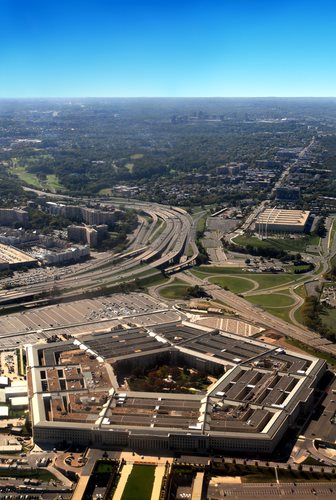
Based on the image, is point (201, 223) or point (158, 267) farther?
point (201, 223)

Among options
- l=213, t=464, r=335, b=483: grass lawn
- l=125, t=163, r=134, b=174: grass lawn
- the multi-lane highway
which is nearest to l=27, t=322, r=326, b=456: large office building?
l=213, t=464, r=335, b=483: grass lawn

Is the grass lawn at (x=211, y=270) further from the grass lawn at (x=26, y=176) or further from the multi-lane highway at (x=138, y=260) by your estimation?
the grass lawn at (x=26, y=176)

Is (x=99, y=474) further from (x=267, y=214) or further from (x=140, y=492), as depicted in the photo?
(x=267, y=214)

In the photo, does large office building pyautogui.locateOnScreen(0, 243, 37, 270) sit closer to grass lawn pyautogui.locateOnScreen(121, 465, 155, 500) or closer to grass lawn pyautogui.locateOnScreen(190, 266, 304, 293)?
grass lawn pyautogui.locateOnScreen(190, 266, 304, 293)

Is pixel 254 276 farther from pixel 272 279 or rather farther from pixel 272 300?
pixel 272 300

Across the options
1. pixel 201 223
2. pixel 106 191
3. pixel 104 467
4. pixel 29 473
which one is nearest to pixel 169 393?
pixel 104 467

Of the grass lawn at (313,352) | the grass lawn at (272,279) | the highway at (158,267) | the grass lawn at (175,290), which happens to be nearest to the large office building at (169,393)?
the grass lawn at (313,352)

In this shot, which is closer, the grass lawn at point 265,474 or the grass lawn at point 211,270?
the grass lawn at point 265,474
